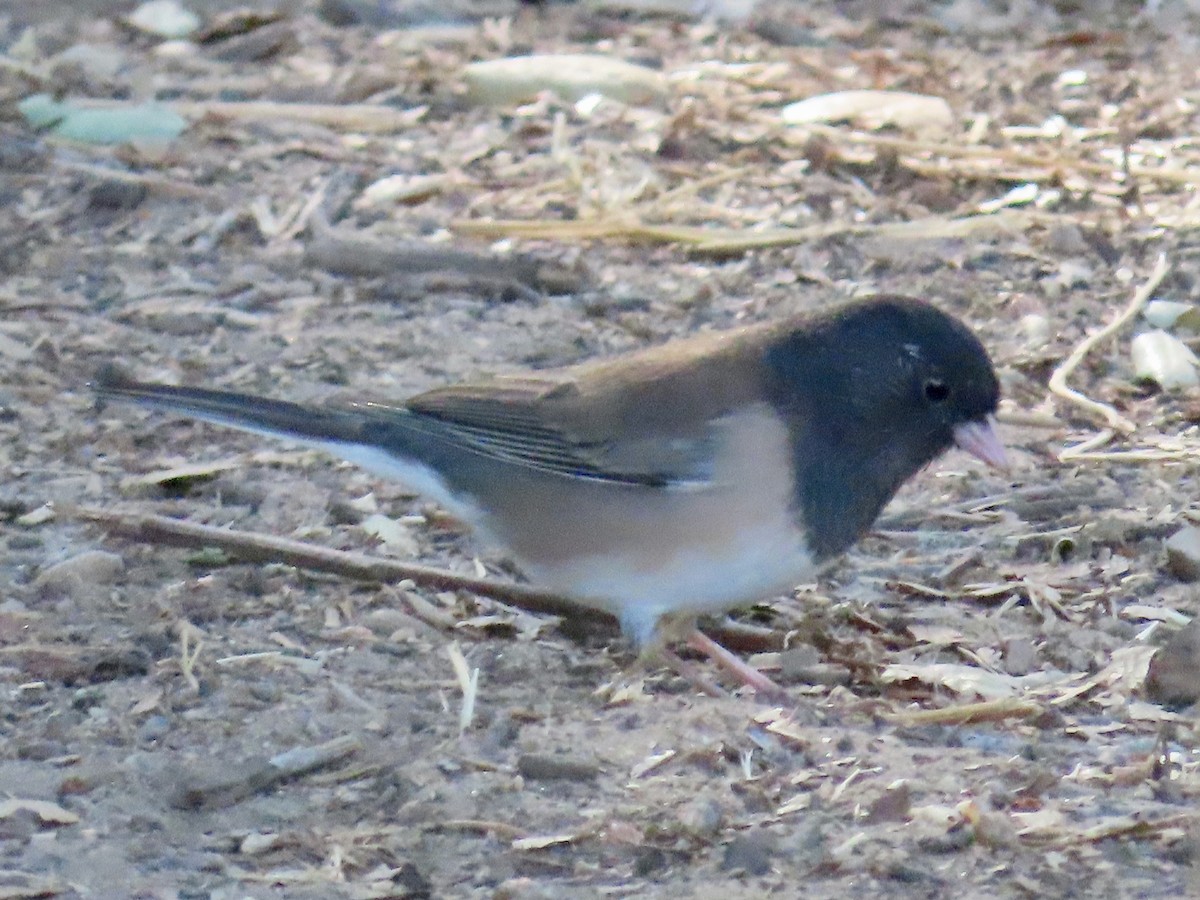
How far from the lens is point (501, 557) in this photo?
339cm

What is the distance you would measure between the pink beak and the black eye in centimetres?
6

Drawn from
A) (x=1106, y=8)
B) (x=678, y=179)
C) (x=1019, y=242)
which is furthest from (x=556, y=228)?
(x=1106, y=8)

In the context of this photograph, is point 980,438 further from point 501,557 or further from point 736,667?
point 501,557

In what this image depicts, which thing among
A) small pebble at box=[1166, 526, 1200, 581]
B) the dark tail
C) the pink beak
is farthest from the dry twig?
the dark tail

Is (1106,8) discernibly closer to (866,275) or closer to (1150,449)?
(866,275)

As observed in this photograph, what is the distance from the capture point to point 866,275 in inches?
172

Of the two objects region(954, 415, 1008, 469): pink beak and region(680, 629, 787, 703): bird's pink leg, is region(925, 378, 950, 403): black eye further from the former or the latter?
region(680, 629, 787, 703): bird's pink leg

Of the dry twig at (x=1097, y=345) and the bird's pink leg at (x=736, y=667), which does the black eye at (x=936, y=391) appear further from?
the dry twig at (x=1097, y=345)

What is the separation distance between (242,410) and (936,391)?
1.14 metres

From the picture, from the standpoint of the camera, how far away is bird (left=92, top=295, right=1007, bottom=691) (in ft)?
9.47

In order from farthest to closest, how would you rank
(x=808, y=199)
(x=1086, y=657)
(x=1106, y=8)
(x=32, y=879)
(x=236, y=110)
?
1. (x=1106, y=8)
2. (x=236, y=110)
3. (x=808, y=199)
4. (x=1086, y=657)
5. (x=32, y=879)

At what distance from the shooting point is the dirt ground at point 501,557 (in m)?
2.46

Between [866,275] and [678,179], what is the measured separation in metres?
0.71

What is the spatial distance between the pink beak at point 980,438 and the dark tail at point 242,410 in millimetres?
991
